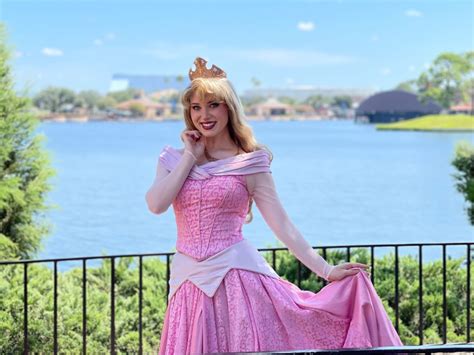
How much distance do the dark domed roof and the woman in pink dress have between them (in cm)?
5494

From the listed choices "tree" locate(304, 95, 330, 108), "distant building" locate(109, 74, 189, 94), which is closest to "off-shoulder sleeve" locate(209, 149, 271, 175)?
"distant building" locate(109, 74, 189, 94)

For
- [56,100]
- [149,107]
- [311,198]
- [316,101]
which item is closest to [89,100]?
[149,107]

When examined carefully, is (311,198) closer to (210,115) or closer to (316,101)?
(210,115)

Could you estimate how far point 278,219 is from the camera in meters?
2.80

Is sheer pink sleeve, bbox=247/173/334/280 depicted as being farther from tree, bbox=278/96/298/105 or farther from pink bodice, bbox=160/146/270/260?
tree, bbox=278/96/298/105

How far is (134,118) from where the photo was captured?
75.3 meters

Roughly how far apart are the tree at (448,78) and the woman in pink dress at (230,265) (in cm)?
5107

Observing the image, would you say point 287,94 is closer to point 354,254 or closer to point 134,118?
point 134,118

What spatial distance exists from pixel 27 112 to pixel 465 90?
1863 inches

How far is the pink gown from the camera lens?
2.70m

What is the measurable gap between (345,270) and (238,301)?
334 millimetres

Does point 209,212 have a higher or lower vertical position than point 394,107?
lower

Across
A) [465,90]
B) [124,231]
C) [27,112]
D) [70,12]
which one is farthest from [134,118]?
[27,112]

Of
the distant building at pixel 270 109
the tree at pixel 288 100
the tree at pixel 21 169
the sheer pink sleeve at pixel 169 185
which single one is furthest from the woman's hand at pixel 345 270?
the tree at pixel 288 100
